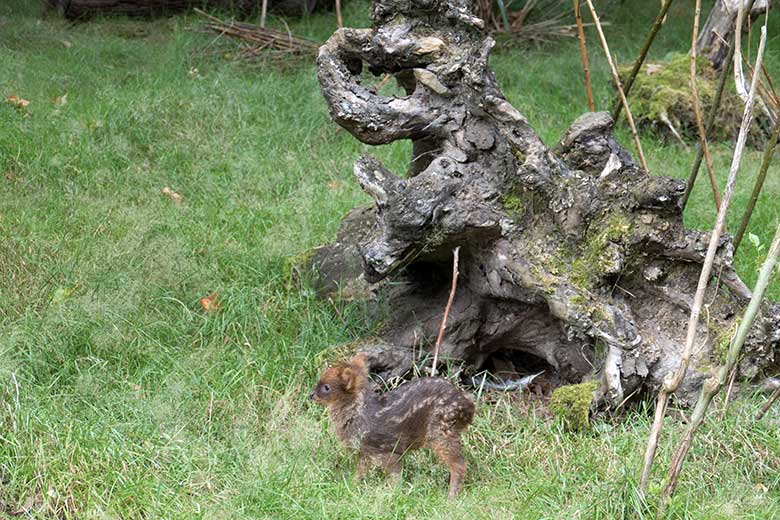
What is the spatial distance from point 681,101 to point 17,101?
5117 mm

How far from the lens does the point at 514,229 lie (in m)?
4.82

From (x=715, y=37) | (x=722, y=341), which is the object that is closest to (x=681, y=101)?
(x=715, y=37)

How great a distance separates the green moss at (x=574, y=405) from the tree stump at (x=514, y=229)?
0.24 ft

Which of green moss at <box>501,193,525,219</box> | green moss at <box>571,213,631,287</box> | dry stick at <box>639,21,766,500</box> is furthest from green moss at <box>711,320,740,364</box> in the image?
dry stick at <box>639,21,766,500</box>

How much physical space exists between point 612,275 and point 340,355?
1.32 metres

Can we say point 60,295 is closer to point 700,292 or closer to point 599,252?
point 599,252

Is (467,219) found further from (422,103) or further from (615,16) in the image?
(615,16)

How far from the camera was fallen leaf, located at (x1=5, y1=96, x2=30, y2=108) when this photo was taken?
300 inches

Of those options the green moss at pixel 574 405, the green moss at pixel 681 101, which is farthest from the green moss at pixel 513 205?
the green moss at pixel 681 101

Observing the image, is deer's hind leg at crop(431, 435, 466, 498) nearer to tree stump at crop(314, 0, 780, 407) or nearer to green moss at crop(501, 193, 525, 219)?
tree stump at crop(314, 0, 780, 407)

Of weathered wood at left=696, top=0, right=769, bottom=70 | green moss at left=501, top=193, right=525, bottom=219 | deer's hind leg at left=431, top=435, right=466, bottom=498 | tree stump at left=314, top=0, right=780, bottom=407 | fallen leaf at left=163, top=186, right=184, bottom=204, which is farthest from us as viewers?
weathered wood at left=696, top=0, right=769, bottom=70

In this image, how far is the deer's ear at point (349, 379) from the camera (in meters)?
4.13

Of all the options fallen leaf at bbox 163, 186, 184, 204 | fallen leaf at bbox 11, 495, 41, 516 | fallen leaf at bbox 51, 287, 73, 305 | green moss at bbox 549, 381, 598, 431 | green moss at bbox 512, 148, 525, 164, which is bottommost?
fallen leaf at bbox 163, 186, 184, 204

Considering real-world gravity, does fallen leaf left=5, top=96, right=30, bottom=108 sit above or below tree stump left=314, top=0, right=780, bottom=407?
below
